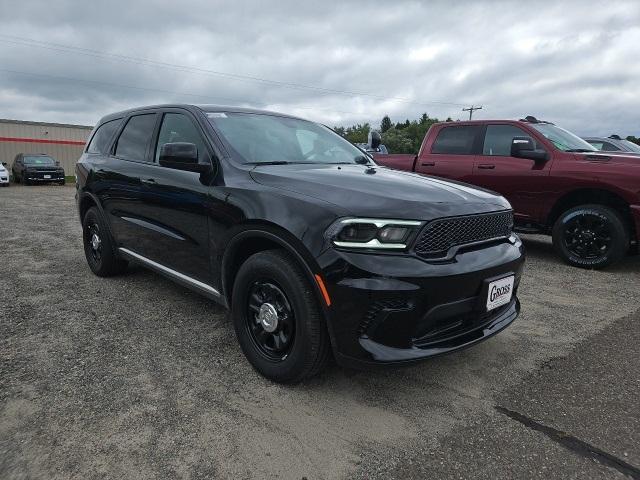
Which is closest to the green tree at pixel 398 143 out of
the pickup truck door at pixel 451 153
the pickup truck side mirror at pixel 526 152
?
the pickup truck door at pixel 451 153

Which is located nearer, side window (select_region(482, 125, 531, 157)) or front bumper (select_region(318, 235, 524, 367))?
front bumper (select_region(318, 235, 524, 367))

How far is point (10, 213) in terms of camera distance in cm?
1065

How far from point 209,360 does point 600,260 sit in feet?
15.9

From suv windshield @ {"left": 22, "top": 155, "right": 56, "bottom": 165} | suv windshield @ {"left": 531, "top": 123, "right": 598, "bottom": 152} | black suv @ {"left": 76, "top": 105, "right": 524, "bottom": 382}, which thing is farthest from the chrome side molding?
suv windshield @ {"left": 22, "top": 155, "right": 56, "bottom": 165}

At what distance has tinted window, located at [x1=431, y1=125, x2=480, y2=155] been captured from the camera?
6.91m

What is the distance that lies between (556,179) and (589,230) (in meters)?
0.74

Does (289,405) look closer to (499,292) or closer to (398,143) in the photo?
(499,292)

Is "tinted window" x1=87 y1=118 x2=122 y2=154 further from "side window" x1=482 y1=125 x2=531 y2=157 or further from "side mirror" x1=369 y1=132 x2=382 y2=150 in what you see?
"side window" x1=482 y1=125 x2=531 y2=157

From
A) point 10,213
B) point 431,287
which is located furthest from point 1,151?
point 431,287

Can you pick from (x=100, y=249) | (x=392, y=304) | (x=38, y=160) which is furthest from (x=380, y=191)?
(x=38, y=160)

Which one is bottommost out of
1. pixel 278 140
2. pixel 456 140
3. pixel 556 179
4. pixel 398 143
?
pixel 556 179

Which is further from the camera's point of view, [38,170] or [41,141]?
[41,141]

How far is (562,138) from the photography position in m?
6.39

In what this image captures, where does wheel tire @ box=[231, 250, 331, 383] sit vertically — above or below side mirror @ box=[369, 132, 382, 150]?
below
